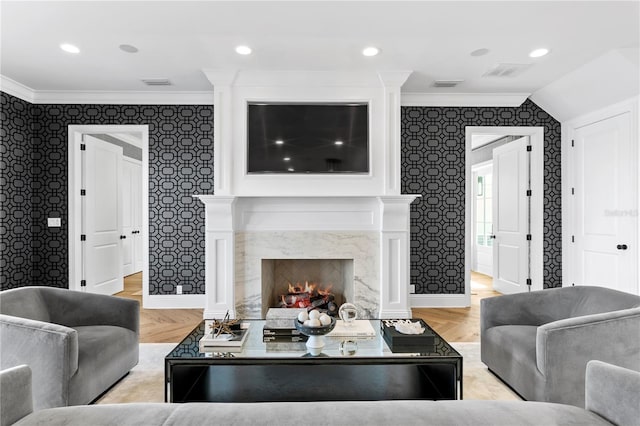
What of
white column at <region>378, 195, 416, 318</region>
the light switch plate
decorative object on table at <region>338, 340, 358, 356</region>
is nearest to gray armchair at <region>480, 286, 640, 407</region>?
decorative object on table at <region>338, 340, 358, 356</region>

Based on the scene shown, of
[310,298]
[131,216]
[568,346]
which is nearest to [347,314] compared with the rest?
[568,346]

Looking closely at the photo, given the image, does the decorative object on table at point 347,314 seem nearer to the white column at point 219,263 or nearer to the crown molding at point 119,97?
the white column at point 219,263

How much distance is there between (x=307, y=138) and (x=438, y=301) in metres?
2.56

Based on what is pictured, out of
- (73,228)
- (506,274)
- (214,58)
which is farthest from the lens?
(506,274)

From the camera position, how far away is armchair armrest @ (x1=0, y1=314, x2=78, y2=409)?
6.25 feet

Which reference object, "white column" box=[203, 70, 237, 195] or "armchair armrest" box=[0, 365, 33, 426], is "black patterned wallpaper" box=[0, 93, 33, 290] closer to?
"white column" box=[203, 70, 237, 195]

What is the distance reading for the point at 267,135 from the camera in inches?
158

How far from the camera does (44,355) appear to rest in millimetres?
1913

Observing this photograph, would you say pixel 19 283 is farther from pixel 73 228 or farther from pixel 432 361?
pixel 432 361

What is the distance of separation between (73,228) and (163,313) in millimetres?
1602

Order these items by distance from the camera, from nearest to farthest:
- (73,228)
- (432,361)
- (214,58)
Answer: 1. (432,361)
2. (214,58)
3. (73,228)

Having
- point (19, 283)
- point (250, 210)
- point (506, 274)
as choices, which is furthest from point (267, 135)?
point (506, 274)

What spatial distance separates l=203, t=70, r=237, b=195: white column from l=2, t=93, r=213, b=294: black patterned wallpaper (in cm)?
73

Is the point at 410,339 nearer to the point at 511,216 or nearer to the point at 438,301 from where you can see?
the point at 438,301
